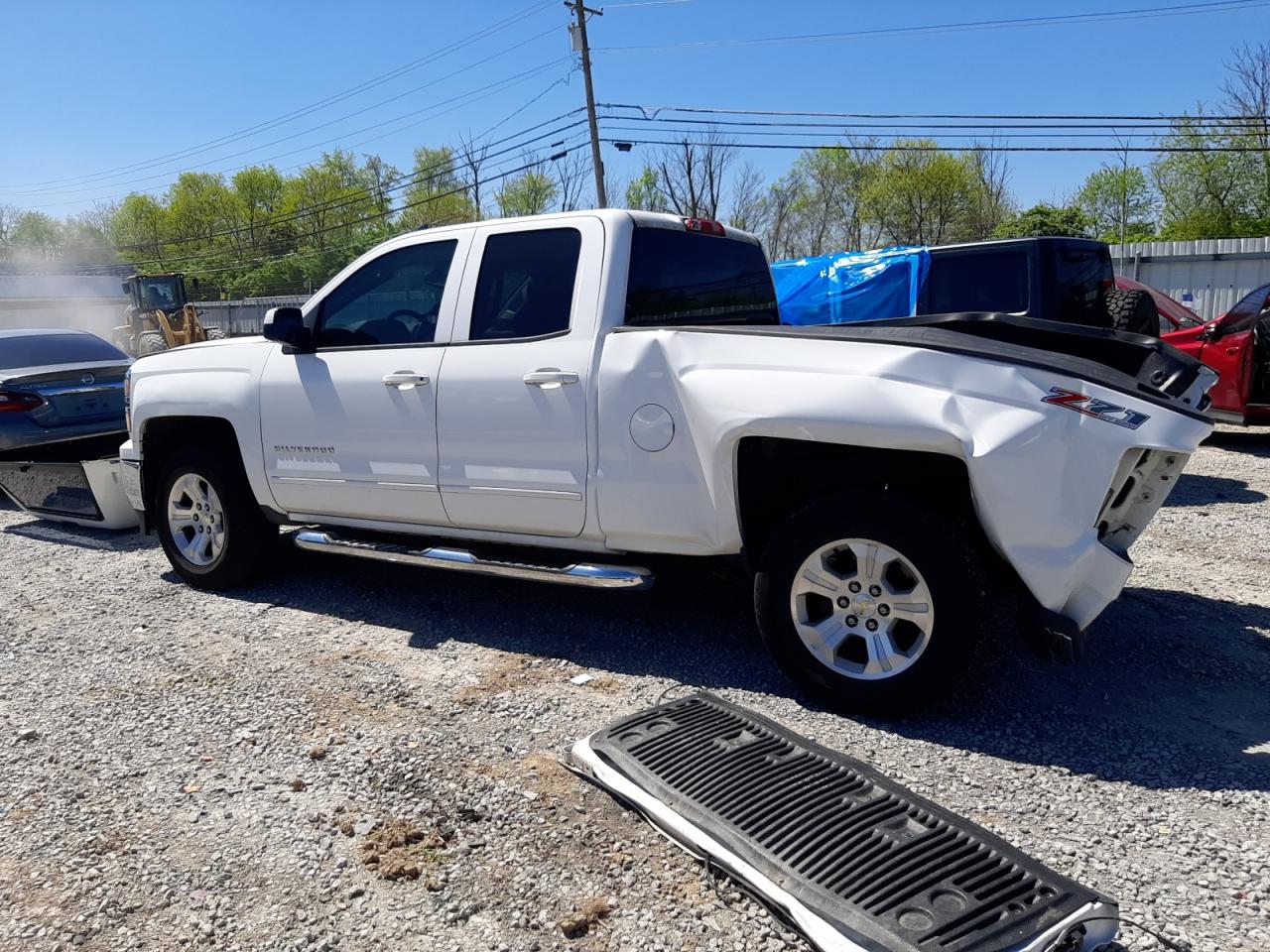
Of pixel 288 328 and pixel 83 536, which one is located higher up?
pixel 288 328

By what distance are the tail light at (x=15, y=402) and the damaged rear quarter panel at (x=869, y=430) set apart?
6.61m

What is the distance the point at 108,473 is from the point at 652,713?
569 cm

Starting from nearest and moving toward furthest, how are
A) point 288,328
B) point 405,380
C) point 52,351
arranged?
point 405,380
point 288,328
point 52,351

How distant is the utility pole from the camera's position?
28547 mm

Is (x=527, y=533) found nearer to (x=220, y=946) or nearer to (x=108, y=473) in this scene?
(x=220, y=946)

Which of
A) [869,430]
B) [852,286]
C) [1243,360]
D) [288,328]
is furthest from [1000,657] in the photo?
[1243,360]

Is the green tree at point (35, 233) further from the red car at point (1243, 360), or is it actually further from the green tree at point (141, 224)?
the red car at point (1243, 360)

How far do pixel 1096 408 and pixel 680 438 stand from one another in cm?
159

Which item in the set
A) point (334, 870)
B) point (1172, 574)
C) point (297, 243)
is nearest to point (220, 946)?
point (334, 870)

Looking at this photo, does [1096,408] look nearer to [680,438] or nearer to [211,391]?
[680,438]

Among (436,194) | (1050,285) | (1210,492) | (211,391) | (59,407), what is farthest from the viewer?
(436,194)

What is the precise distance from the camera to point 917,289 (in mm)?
8664

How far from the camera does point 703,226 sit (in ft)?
15.9

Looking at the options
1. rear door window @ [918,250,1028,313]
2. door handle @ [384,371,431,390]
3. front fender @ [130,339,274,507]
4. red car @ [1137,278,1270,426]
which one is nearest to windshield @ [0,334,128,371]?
front fender @ [130,339,274,507]
